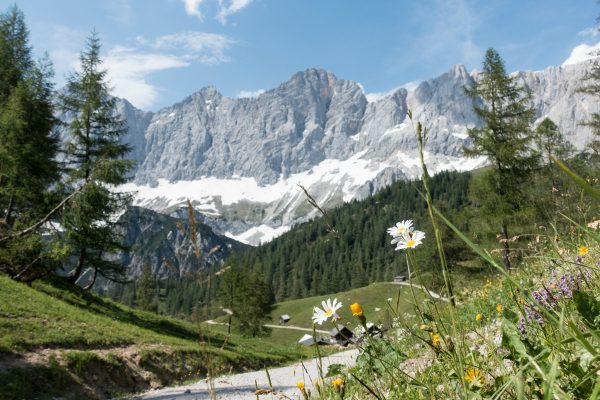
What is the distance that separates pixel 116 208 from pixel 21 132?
654cm

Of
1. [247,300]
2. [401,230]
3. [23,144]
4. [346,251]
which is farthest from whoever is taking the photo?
[346,251]

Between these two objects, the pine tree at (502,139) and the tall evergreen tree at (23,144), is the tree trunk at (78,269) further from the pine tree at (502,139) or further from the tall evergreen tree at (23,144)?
the pine tree at (502,139)

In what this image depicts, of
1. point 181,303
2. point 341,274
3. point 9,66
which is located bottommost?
point 181,303

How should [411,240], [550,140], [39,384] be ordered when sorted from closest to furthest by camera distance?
[411,240]
[39,384]
[550,140]

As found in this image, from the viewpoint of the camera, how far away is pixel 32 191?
22.5 m

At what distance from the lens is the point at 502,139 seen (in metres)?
24.6

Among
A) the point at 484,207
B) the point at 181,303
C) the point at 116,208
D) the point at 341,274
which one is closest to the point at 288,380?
the point at 484,207

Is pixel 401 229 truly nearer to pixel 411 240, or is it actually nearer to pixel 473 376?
pixel 411 240

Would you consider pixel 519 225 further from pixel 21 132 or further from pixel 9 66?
pixel 9 66

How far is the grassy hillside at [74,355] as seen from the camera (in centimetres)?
1068

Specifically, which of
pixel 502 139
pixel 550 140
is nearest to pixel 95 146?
pixel 502 139

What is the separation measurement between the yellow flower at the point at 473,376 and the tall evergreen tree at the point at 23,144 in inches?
745

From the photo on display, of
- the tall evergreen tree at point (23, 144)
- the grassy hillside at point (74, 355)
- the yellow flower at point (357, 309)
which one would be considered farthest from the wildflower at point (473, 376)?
the tall evergreen tree at point (23, 144)

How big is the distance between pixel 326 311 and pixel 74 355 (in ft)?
41.2
